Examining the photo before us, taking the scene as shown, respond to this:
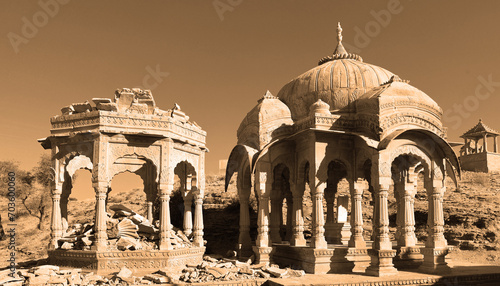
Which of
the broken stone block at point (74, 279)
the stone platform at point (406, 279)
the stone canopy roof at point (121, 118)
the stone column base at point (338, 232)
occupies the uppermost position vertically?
the stone canopy roof at point (121, 118)

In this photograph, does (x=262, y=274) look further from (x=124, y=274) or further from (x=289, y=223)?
(x=289, y=223)

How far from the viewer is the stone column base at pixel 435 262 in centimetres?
1291

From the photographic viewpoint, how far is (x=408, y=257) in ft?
46.9

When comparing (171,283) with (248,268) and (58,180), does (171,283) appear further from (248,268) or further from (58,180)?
(58,180)

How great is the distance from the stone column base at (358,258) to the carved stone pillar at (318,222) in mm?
794

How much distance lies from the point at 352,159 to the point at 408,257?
11.9 ft

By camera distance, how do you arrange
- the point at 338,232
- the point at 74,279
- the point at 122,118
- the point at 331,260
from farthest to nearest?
the point at 338,232 → the point at 331,260 → the point at 122,118 → the point at 74,279

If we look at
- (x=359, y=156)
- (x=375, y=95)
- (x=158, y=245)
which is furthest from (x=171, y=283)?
(x=375, y=95)

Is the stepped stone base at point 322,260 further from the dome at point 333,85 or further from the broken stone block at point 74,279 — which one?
the broken stone block at point 74,279

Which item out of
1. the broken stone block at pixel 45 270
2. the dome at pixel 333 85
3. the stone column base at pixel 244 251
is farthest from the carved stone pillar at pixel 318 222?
the broken stone block at pixel 45 270

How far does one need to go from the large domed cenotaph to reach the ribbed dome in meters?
0.04

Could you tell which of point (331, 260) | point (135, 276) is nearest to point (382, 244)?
point (331, 260)

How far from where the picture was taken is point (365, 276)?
12.3 metres

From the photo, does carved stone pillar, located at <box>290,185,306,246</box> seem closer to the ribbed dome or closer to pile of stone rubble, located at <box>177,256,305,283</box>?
pile of stone rubble, located at <box>177,256,305,283</box>
